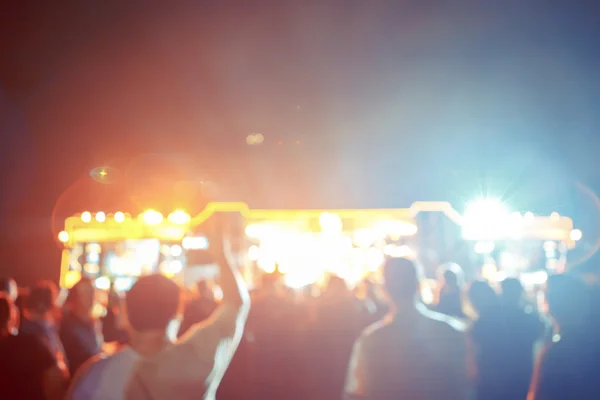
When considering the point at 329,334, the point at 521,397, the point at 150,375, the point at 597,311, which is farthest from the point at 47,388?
the point at 597,311

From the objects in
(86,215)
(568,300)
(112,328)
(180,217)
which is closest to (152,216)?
(180,217)

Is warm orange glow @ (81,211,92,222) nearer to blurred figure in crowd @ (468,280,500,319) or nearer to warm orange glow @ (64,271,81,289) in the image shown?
warm orange glow @ (64,271,81,289)

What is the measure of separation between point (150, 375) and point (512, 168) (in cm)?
543

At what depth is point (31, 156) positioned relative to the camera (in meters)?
5.35

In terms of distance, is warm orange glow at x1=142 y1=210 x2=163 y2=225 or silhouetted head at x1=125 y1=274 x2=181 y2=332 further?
warm orange glow at x1=142 y1=210 x2=163 y2=225

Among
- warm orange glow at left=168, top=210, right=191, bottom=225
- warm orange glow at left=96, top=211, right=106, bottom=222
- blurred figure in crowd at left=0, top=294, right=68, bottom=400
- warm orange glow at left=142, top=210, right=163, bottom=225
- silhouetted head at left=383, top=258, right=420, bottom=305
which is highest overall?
warm orange glow at left=168, top=210, right=191, bottom=225

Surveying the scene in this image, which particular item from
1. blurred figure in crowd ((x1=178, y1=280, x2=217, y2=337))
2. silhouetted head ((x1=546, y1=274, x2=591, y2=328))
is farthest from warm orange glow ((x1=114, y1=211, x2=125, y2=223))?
silhouetted head ((x1=546, y1=274, x2=591, y2=328))

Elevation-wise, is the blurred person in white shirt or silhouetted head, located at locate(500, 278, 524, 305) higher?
silhouetted head, located at locate(500, 278, 524, 305)

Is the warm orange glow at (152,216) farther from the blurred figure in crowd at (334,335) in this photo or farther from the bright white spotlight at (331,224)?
the blurred figure in crowd at (334,335)

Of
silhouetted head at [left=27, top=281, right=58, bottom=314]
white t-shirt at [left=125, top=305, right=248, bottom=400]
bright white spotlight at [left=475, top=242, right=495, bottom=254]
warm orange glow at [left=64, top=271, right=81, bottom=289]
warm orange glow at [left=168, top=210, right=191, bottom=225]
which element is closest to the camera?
white t-shirt at [left=125, top=305, right=248, bottom=400]

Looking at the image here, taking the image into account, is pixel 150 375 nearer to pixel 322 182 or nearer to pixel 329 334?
pixel 329 334

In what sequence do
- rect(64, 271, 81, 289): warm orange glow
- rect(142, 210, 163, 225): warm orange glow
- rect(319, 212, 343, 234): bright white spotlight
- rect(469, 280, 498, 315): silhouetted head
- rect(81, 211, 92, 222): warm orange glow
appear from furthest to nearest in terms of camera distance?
rect(319, 212, 343, 234): bright white spotlight < rect(142, 210, 163, 225): warm orange glow < rect(64, 271, 81, 289): warm orange glow < rect(81, 211, 92, 222): warm orange glow < rect(469, 280, 498, 315): silhouetted head

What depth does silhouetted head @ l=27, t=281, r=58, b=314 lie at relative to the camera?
268cm

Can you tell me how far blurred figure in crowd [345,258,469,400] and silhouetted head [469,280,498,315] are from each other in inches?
21.7
